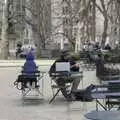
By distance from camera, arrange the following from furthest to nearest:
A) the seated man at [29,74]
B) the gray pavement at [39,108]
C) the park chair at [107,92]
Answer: the seated man at [29,74] → the gray pavement at [39,108] → the park chair at [107,92]

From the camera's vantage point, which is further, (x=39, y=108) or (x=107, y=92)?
(x=39, y=108)

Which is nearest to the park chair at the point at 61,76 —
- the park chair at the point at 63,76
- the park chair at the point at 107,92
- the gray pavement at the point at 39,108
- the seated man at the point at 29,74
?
the park chair at the point at 63,76

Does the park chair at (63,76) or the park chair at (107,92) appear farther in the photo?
the park chair at (63,76)

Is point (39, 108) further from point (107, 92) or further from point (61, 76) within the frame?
point (107, 92)

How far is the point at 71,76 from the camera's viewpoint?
Result: 14.5 metres

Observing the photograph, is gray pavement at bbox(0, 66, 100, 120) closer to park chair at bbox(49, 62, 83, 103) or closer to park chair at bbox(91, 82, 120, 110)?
park chair at bbox(49, 62, 83, 103)

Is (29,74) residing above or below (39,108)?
above

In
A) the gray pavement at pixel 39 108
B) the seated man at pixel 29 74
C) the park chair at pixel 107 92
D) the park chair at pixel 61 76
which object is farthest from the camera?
the seated man at pixel 29 74

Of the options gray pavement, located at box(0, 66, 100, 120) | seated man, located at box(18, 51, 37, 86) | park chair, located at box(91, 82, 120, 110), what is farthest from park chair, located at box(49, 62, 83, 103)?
park chair, located at box(91, 82, 120, 110)

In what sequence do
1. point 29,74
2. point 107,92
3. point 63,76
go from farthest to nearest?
point 29,74 < point 63,76 < point 107,92

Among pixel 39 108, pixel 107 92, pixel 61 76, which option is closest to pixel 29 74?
pixel 61 76

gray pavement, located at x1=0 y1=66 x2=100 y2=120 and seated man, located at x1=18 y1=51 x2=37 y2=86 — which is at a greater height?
seated man, located at x1=18 y1=51 x2=37 y2=86

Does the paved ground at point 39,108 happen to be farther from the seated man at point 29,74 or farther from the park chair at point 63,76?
the seated man at point 29,74

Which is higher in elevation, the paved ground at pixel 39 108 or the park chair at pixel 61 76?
the park chair at pixel 61 76
